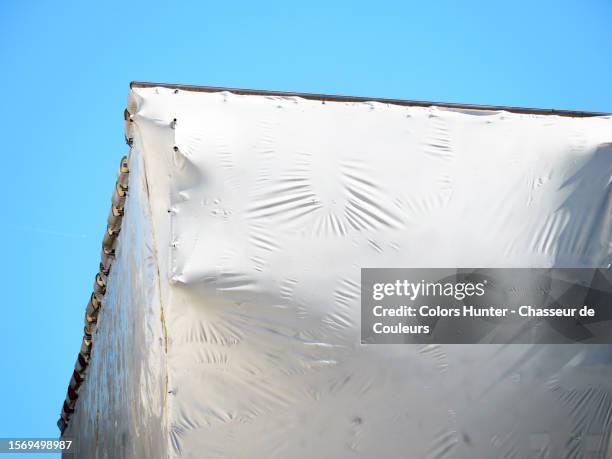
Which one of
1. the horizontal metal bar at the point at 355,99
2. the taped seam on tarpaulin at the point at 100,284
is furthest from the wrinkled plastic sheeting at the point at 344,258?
the taped seam on tarpaulin at the point at 100,284

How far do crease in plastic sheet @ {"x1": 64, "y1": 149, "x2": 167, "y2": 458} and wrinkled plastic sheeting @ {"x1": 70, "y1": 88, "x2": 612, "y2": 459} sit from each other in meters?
0.06

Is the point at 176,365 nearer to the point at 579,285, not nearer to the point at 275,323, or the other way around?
the point at 275,323

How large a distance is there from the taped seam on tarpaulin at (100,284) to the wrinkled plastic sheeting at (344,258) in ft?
1.94

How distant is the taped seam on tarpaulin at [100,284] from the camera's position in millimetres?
5582

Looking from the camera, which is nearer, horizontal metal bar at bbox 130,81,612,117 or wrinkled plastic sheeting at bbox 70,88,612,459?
wrinkled plastic sheeting at bbox 70,88,612,459

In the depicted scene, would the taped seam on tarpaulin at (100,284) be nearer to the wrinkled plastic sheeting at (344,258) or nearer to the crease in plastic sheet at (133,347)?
the crease in plastic sheet at (133,347)

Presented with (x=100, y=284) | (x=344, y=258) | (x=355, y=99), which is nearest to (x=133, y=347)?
(x=344, y=258)

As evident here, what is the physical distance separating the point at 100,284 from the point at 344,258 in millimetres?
2647

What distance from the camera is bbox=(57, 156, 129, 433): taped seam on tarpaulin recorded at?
220 inches

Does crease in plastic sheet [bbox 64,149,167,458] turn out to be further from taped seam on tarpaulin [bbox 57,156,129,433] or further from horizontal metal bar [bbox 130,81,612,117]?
horizontal metal bar [bbox 130,81,612,117]

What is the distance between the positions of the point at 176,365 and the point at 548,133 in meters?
2.72

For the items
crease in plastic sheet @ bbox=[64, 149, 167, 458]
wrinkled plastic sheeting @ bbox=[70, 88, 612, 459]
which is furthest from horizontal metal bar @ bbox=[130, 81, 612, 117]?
crease in plastic sheet @ bbox=[64, 149, 167, 458]

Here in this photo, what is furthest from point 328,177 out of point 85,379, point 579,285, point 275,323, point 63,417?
point 63,417

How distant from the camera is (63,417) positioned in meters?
10.1
